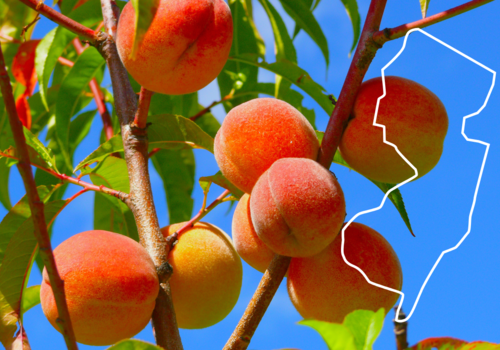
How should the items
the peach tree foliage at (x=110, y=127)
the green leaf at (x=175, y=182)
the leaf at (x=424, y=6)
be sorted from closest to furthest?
the leaf at (x=424, y=6)
the peach tree foliage at (x=110, y=127)
the green leaf at (x=175, y=182)

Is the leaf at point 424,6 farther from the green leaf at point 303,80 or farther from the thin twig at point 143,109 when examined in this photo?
the thin twig at point 143,109

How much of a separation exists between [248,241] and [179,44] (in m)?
0.39

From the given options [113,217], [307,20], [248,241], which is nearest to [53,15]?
[248,241]

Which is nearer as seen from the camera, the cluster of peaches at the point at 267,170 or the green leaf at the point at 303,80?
the cluster of peaches at the point at 267,170

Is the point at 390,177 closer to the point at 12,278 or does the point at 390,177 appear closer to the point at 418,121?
the point at 418,121

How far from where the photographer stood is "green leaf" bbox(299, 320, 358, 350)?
1.72 feet

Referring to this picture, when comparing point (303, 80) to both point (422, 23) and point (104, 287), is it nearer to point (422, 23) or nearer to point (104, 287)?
point (422, 23)

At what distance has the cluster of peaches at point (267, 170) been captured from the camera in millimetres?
797

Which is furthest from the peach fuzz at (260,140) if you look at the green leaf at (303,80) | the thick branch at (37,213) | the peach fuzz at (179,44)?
the green leaf at (303,80)

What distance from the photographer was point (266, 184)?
30.5 inches

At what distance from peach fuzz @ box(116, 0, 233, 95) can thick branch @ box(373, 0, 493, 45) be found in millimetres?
272

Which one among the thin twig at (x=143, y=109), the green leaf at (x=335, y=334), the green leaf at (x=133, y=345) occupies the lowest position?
the green leaf at (x=133, y=345)

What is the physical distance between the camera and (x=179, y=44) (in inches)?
33.6

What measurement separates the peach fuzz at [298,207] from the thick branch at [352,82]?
0.07 m
